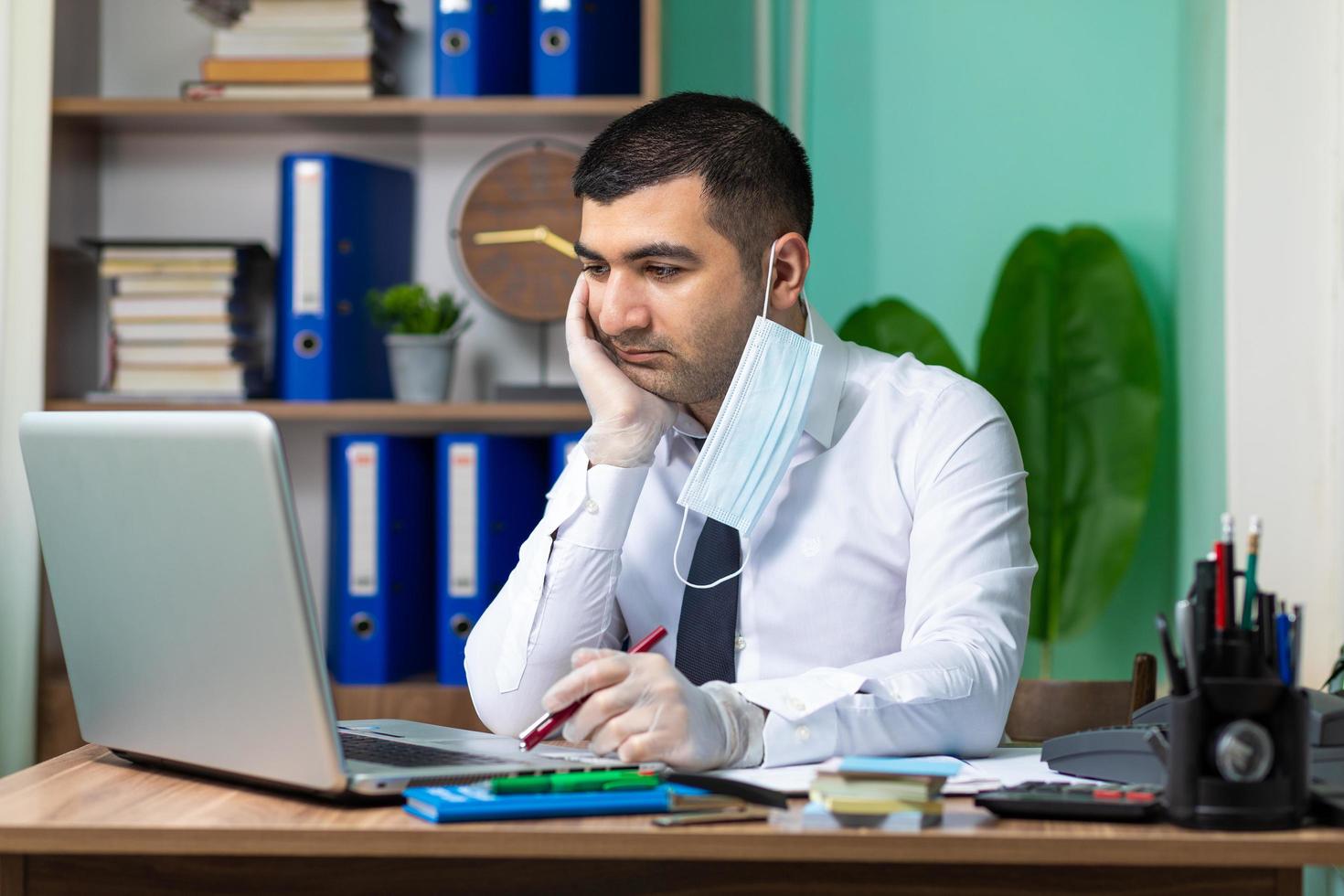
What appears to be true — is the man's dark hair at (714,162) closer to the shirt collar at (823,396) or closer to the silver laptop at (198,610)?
the shirt collar at (823,396)

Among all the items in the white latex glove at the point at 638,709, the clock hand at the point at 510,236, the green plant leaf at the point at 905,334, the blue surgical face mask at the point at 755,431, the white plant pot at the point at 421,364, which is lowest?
the white latex glove at the point at 638,709

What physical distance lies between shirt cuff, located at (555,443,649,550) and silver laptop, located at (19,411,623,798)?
403 millimetres

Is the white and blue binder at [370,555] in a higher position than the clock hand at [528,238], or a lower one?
lower

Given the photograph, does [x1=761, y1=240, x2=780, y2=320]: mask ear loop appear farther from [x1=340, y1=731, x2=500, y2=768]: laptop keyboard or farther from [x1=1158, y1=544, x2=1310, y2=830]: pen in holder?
[x1=1158, y1=544, x2=1310, y2=830]: pen in holder

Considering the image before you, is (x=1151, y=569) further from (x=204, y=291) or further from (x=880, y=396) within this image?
(x=204, y=291)

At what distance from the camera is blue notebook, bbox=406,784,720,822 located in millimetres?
854

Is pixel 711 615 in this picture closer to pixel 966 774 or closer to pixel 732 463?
pixel 732 463

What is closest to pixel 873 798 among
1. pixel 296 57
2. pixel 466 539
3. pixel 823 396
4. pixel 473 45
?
pixel 823 396

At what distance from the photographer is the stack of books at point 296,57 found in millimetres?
2475

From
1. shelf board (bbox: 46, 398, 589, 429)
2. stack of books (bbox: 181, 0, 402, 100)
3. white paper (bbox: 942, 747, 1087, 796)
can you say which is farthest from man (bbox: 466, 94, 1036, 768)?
stack of books (bbox: 181, 0, 402, 100)

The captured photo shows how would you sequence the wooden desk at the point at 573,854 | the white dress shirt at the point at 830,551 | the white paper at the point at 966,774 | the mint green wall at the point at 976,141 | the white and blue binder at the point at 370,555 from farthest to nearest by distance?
the mint green wall at the point at 976,141 < the white and blue binder at the point at 370,555 < the white dress shirt at the point at 830,551 < the white paper at the point at 966,774 < the wooden desk at the point at 573,854

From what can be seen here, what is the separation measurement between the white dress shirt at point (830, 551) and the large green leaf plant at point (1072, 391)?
927 millimetres

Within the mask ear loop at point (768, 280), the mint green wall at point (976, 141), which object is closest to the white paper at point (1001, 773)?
the mask ear loop at point (768, 280)

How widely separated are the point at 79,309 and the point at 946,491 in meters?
1.81
